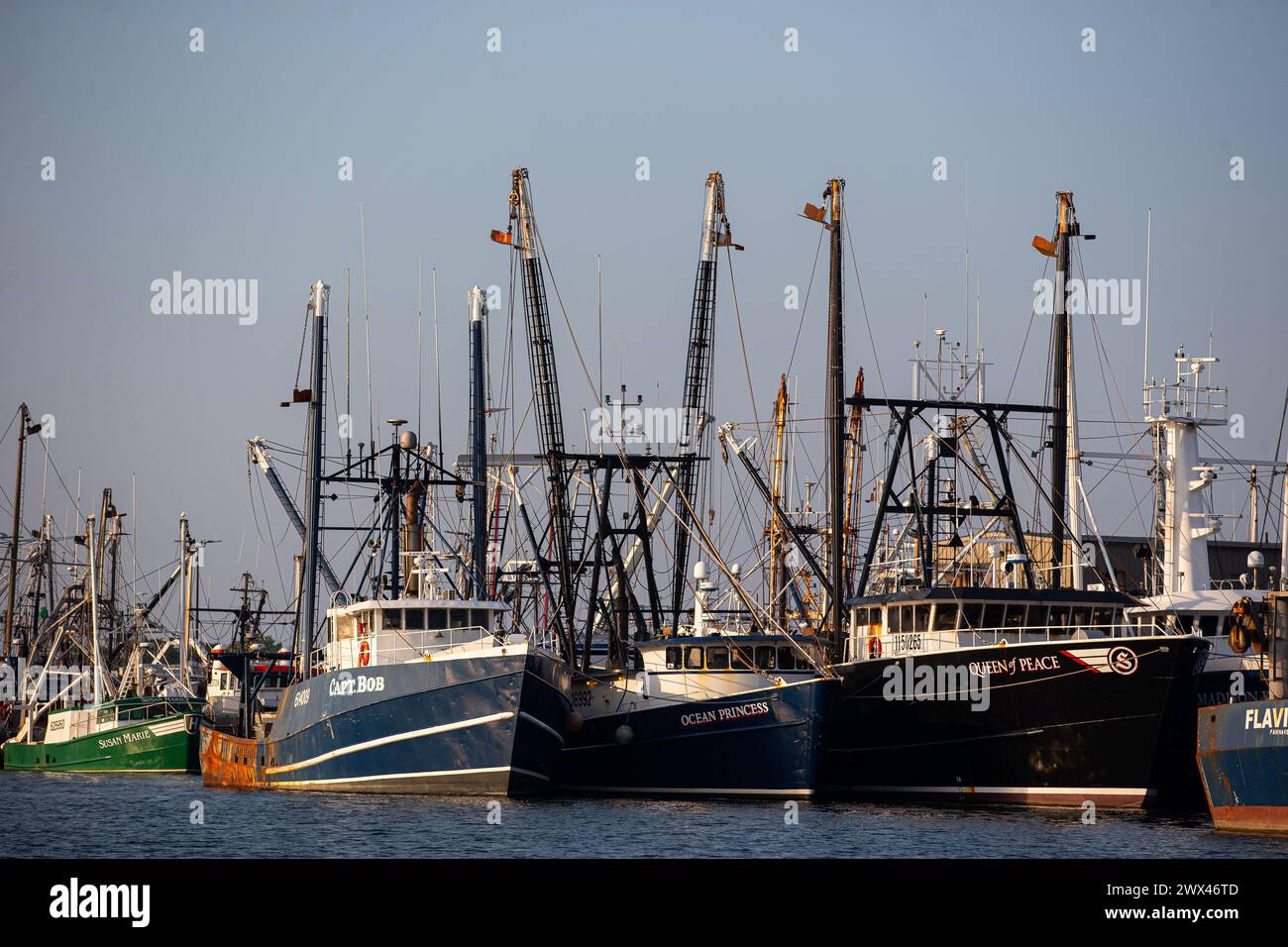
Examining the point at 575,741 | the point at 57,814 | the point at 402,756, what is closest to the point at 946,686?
the point at 575,741

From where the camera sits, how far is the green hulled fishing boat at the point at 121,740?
6975cm

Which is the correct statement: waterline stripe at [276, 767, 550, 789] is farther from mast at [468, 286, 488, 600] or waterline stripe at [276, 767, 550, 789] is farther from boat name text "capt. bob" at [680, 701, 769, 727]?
mast at [468, 286, 488, 600]

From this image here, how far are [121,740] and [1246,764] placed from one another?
51469 mm

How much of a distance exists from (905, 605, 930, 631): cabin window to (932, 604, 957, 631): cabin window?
0.27 meters

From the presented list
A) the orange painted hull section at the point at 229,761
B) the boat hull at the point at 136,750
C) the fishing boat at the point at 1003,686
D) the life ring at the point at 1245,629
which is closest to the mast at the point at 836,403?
the fishing boat at the point at 1003,686

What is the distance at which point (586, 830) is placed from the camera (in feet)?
124

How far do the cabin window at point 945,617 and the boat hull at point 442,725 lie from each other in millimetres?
10964

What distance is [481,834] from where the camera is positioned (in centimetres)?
3609

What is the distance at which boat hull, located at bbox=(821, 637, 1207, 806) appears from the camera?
43375 millimetres

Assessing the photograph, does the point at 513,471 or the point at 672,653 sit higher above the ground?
the point at 513,471

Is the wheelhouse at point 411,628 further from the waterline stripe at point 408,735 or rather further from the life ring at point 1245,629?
the life ring at point 1245,629
